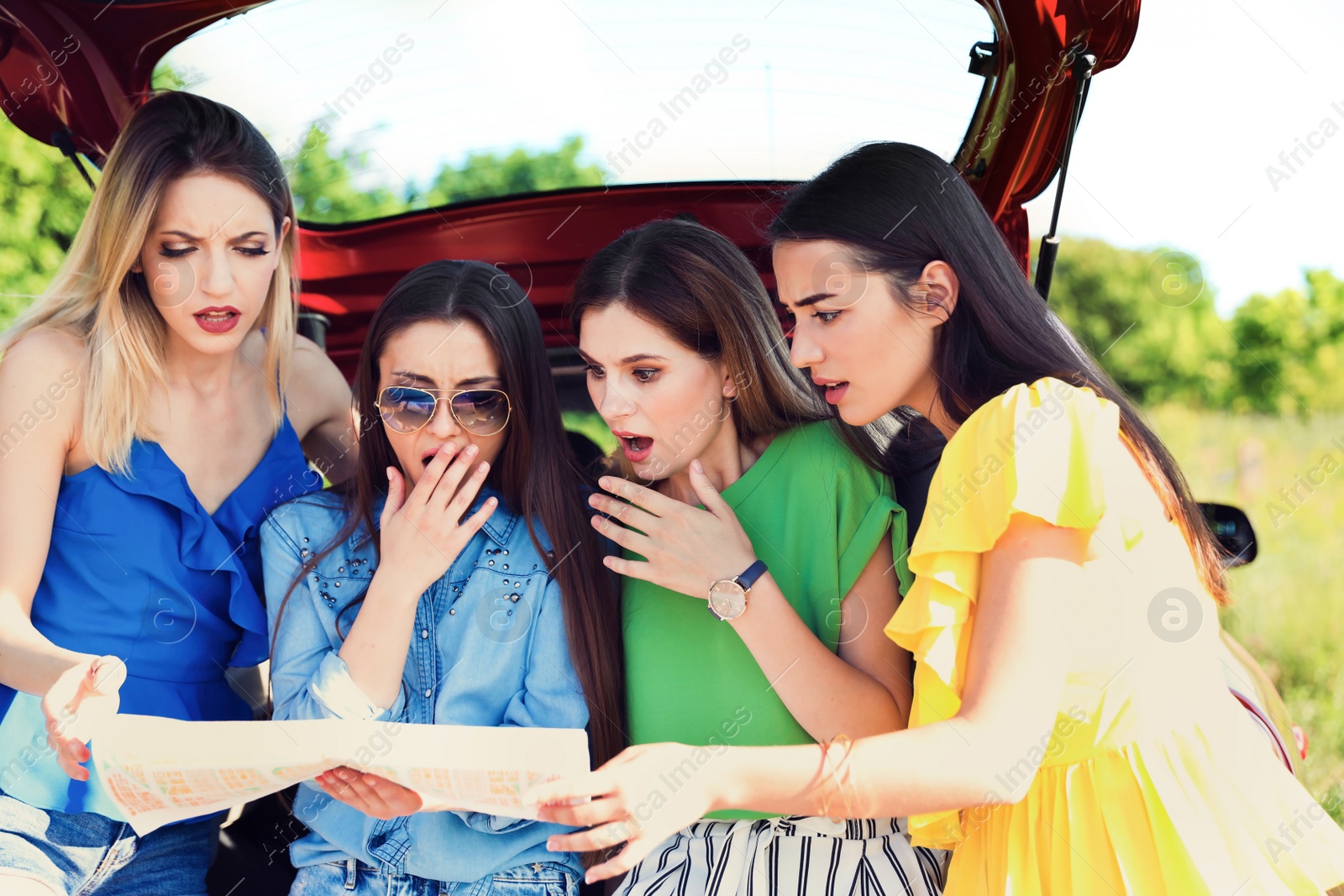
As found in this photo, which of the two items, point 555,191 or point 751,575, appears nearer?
point 751,575

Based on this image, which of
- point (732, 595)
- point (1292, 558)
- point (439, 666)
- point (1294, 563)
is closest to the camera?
point (732, 595)

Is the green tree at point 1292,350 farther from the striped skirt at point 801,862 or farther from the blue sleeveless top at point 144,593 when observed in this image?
the blue sleeveless top at point 144,593

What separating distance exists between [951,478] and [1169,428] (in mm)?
12716

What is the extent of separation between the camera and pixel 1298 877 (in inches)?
52.6

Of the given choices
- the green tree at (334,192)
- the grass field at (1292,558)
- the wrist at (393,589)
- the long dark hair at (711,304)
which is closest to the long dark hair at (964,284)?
the long dark hair at (711,304)

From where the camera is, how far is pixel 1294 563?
26.5 ft

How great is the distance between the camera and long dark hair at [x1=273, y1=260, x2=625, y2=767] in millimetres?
1965

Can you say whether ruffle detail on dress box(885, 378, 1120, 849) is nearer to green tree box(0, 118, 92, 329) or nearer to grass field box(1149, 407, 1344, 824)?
grass field box(1149, 407, 1344, 824)

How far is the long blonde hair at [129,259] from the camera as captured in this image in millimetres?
2025

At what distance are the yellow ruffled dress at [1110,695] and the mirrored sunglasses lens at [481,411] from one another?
0.96m

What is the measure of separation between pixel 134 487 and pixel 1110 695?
191 cm

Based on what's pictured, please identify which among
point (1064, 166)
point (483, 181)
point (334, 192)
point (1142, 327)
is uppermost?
point (1142, 327)

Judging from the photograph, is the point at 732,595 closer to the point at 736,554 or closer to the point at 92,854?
the point at 736,554

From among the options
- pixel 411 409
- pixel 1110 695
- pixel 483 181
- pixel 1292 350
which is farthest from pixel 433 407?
pixel 1292 350
